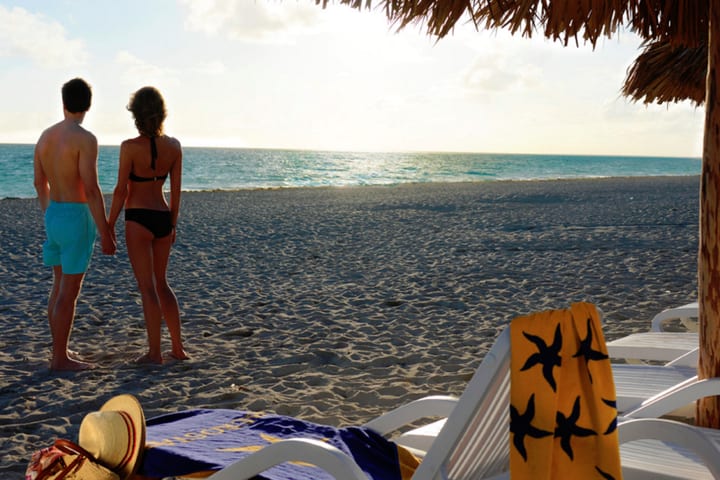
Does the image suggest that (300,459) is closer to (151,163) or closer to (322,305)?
(151,163)

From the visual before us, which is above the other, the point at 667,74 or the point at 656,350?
the point at 667,74

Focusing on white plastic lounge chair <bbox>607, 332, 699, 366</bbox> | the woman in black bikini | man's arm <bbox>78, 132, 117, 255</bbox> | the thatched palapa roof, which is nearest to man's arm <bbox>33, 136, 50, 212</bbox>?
man's arm <bbox>78, 132, 117, 255</bbox>

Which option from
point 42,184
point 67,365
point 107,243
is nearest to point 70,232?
point 107,243

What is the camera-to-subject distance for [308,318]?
240 inches

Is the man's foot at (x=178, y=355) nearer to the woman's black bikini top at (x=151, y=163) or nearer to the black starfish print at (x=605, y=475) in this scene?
the woman's black bikini top at (x=151, y=163)

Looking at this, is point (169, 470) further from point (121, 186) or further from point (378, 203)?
point (378, 203)

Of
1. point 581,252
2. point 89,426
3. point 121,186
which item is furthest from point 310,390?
point 581,252

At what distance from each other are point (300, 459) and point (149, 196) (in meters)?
2.88

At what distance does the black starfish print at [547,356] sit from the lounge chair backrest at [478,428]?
0.06m

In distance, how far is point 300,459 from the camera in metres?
1.80

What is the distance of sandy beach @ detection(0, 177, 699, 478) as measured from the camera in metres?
4.16

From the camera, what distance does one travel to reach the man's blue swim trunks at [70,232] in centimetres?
417

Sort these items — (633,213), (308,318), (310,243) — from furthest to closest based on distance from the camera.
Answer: (633,213), (310,243), (308,318)

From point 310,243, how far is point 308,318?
5069 millimetres
